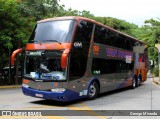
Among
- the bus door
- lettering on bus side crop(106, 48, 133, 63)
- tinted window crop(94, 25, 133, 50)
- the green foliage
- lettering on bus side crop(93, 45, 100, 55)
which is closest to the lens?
the bus door

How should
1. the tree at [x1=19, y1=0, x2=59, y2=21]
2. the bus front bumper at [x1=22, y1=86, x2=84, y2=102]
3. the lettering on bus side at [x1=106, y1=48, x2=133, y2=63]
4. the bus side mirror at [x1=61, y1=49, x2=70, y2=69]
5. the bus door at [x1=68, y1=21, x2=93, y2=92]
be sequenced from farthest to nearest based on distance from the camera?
the tree at [x1=19, y1=0, x2=59, y2=21] < the lettering on bus side at [x1=106, y1=48, x2=133, y2=63] < the bus door at [x1=68, y1=21, x2=93, y2=92] < the bus front bumper at [x1=22, y1=86, x2=84, y2=102] < the bus side mirror at [x1=61, y1=49, x2=70, y2=69]

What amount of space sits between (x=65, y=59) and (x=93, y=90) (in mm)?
3985

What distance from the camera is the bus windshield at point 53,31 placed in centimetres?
1275

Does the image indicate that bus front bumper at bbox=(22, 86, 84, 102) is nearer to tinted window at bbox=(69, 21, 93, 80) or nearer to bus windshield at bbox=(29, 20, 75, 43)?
tinted window at bbox=(69, 21, 93, 80)

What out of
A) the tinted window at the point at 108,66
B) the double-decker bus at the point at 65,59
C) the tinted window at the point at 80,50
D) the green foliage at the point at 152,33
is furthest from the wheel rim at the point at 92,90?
the green foliage at the point at 152,33

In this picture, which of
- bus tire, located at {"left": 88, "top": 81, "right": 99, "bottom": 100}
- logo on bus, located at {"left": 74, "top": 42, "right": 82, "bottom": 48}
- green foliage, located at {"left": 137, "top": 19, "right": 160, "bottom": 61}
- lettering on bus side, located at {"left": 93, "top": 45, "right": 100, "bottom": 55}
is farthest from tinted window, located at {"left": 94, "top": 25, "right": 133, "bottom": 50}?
green foliage, located at {"left": 137, "top": 19, "right": 160, "bottom": 61}

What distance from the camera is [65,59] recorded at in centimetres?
1119

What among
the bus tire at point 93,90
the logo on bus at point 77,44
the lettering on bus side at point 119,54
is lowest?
the bus tire at point 93,90

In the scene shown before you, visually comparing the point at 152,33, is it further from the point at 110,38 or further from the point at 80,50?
the point at 80,50

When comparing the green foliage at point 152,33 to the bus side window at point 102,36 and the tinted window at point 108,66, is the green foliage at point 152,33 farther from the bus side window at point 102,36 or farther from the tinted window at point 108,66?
the bus side window at point 102,36

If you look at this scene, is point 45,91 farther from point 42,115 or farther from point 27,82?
point 42,115

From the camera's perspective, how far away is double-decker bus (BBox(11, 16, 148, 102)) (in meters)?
12.3

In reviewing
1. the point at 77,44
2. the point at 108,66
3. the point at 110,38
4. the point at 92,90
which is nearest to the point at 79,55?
the point at 77,44

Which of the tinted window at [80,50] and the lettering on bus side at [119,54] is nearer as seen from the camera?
the tinted window at [80,50]
